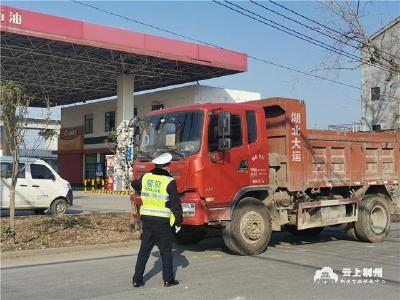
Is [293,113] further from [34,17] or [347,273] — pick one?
[34,17]

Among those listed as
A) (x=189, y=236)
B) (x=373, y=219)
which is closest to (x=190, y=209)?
(x=189, y=236)

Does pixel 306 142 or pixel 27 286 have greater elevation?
pixel 306 142

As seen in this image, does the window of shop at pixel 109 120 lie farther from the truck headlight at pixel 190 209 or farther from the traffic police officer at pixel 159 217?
the traffic police officer at pixel 159 217

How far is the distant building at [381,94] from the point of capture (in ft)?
120

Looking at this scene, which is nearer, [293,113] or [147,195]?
[147,195]

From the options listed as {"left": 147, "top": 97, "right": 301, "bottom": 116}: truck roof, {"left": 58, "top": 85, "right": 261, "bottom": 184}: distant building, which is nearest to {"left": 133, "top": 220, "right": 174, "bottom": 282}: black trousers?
{"left": 147, "top": 97, "right": 301, "bottom": 116}: truck roof

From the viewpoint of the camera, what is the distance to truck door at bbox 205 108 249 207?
30.3 ft

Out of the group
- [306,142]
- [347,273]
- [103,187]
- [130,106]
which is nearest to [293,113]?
[306,142]

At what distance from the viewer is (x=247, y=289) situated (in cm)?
719

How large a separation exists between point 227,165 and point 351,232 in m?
4.43

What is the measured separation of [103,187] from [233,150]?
103ft

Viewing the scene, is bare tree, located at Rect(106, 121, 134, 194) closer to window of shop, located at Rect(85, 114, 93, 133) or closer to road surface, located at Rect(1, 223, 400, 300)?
road surface, located at Rect(1, 223, 400, 300)

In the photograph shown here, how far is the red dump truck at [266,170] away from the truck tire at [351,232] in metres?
0.02

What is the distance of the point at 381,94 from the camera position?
3934cm
